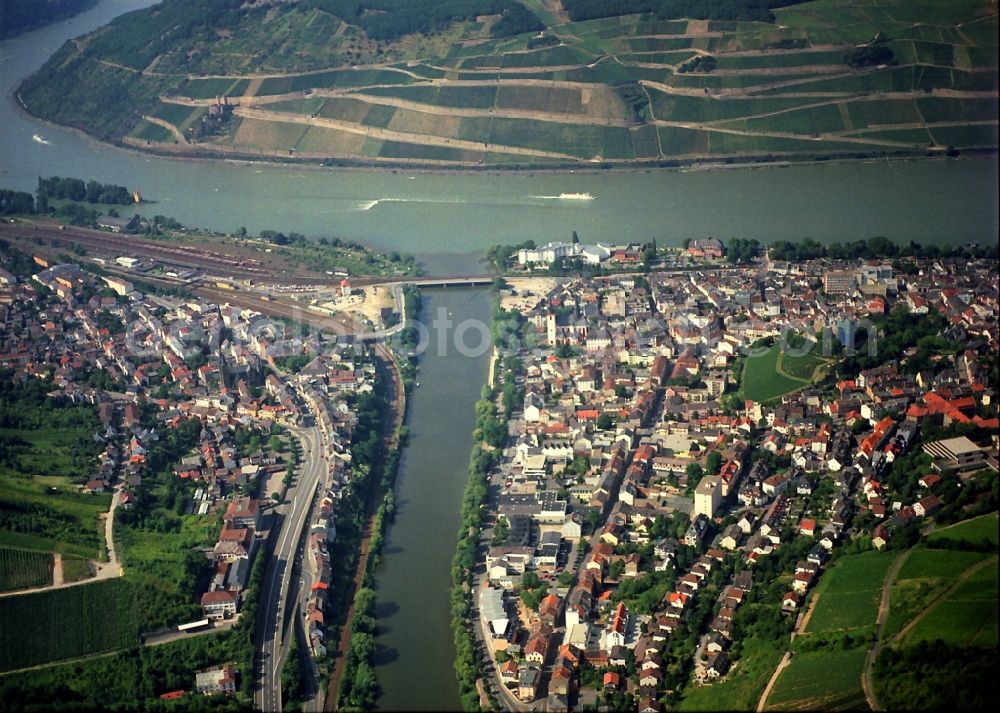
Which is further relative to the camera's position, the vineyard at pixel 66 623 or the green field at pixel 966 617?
the vineyard at pixel 66 623

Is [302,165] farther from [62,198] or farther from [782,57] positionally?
[782,57]

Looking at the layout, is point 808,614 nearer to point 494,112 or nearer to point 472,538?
point 472,538

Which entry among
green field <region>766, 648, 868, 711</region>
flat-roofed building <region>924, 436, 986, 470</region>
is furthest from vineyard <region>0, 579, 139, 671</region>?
flat-roofed building <region>924, 436, 986, 470</region>

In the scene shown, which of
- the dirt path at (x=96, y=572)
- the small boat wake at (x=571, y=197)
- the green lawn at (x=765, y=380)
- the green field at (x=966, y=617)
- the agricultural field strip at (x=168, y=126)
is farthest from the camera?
the agricultural field strip at (x=168, y=126)

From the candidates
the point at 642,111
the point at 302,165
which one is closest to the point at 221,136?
the point at 302,165

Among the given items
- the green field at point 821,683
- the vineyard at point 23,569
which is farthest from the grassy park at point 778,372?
the vineyard at point 23,569

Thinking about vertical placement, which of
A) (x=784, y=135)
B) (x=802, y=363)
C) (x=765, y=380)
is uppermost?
(x=784, y=135)

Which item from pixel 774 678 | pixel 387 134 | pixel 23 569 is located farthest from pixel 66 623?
pixel 387 134

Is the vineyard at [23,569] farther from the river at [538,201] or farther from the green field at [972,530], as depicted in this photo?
the river at [538,201]
